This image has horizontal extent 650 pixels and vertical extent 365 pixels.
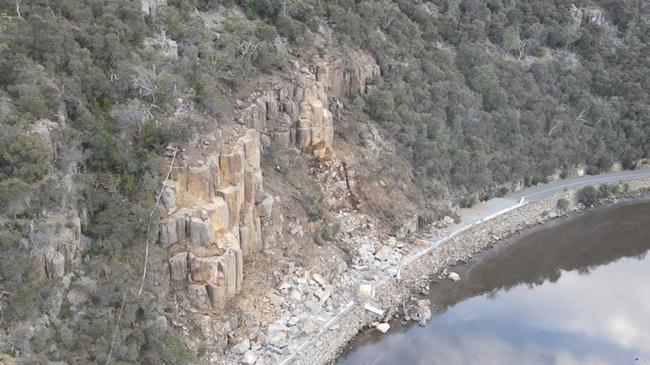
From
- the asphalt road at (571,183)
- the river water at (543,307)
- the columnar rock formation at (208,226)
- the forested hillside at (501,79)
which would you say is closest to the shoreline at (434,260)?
the asphalt road at (571,183)

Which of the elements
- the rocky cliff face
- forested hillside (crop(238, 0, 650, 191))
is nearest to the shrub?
forested hillside (crop(238, 0, 650, 191))

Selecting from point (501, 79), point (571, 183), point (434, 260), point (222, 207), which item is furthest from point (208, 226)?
point (571, 183)

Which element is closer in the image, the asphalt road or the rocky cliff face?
the rocky cliff face

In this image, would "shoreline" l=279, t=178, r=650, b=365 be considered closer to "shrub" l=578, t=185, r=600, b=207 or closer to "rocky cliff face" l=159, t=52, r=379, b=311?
"shrub" l=578, t=185, r=600, b=207

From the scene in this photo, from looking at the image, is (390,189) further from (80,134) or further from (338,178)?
(80,134)

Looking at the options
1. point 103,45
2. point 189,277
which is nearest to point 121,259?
point 189,277

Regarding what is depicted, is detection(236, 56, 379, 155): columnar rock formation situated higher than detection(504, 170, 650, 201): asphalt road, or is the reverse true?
detection(236, 56, 379, 155): columnar rock formation

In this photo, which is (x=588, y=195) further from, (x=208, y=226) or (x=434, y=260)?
(x=208, y=226)
